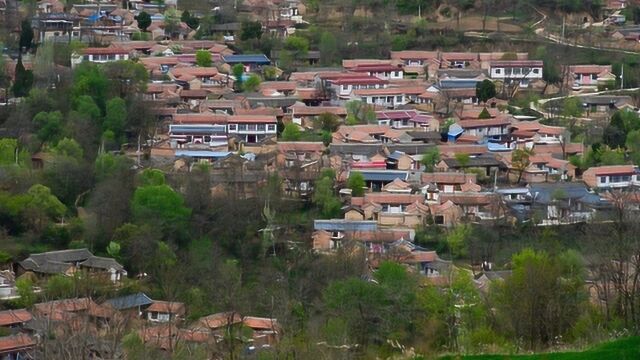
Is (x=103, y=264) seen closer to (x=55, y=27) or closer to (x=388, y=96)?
(x=388, y=96)

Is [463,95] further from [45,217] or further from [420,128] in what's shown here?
[45,217]

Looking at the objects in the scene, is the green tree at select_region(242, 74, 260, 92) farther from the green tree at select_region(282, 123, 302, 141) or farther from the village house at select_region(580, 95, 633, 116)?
the village house at select_region(580, 95, 633, 116)

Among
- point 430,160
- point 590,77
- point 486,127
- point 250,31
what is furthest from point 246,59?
point 430,160

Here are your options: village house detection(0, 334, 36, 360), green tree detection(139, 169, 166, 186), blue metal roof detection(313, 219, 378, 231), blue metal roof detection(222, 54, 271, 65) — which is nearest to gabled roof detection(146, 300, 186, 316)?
village house detection(0, 334, 36, 360)

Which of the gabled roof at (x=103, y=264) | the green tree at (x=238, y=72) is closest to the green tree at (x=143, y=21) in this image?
the green tree at (x=238, y=72)

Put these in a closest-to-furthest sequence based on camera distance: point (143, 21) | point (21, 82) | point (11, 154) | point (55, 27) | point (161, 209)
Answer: point (161, 209) → point (11, 154) → point (21, 82) → point (55, 27) → point (143, 21)

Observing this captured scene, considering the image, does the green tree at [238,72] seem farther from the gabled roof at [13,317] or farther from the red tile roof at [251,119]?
the gabled roof at [13,317]
